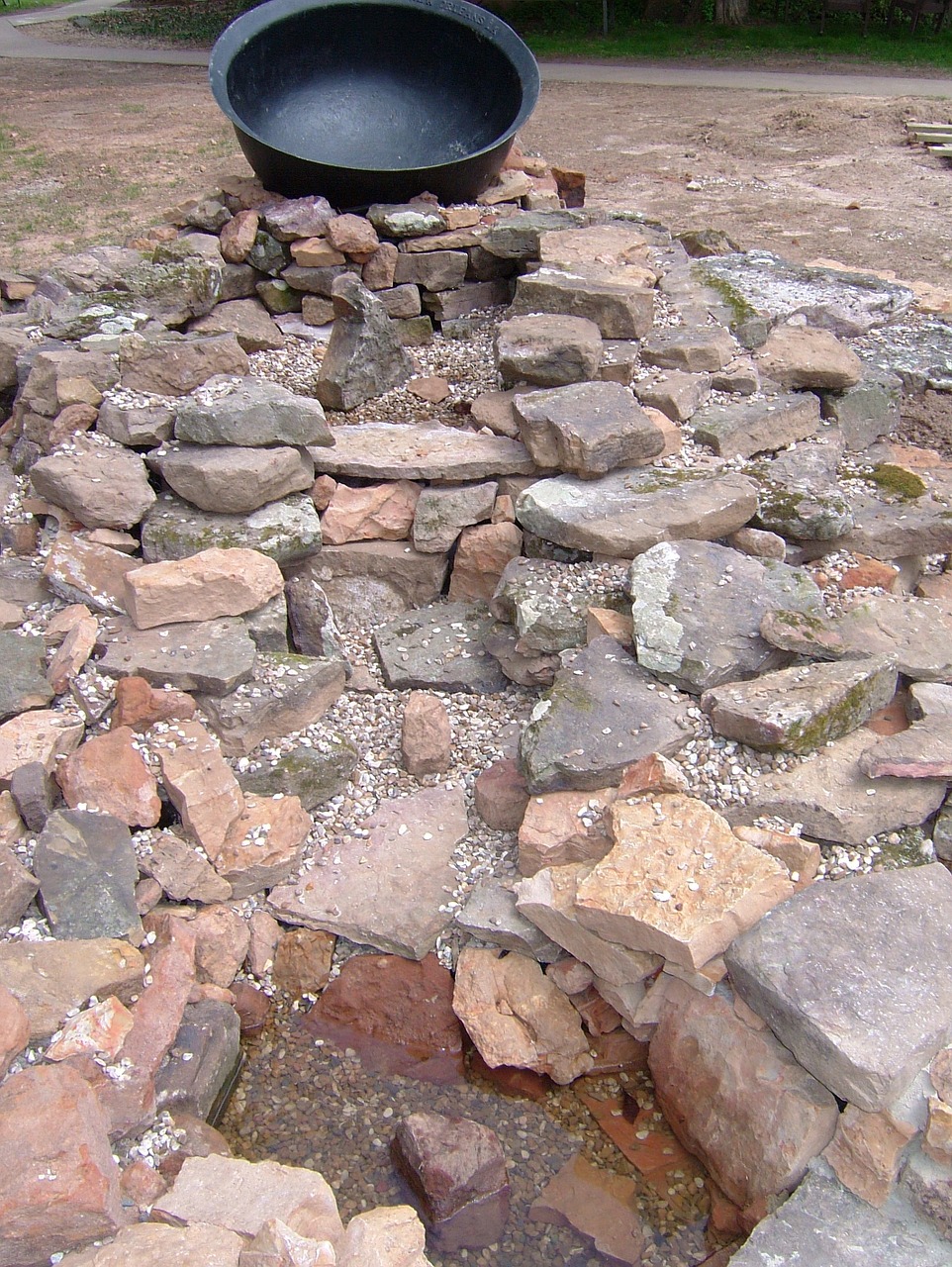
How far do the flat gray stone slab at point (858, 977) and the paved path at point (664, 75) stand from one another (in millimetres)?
13706

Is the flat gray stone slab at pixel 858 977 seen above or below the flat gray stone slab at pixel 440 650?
above

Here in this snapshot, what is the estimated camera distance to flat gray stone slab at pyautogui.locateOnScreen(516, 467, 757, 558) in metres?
4.35

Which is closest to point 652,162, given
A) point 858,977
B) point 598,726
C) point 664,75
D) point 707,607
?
point 664,75

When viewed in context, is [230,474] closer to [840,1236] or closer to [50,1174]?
[50,1174]

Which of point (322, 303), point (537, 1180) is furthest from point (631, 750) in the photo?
point (322, 303)

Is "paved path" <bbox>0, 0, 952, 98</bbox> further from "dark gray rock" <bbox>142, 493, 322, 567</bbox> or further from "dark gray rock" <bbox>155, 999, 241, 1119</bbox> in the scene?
"dark gray rock" <bbox>155, 999, 241, 1119</bbox>

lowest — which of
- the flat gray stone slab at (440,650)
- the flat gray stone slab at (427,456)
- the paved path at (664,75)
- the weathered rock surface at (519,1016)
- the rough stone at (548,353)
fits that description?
the weathered rock surface at (519,1016)

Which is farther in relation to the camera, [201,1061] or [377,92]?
[377,92]

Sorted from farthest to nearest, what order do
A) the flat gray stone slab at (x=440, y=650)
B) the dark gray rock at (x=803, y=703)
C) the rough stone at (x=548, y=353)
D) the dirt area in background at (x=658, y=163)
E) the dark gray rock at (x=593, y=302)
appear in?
the dirt area in background at (x=658, y=163)
the dark gray rock at (x=593, y=302)
the rough stone at (x=548, y=353)
the flat gray stone slab at (x=440, y=650)
the dark gray rock at (x=803, y=703)

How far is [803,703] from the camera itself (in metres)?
3.53

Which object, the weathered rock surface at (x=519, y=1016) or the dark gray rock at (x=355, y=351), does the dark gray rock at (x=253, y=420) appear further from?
the weathered rock surface at (x=519, y=1016)

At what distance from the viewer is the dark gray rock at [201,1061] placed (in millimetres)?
2977

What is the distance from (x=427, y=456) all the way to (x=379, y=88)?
12.0ft

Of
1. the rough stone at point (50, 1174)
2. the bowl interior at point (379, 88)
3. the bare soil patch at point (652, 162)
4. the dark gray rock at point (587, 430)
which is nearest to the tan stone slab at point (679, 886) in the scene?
the rough stone at point (50, 1174)
